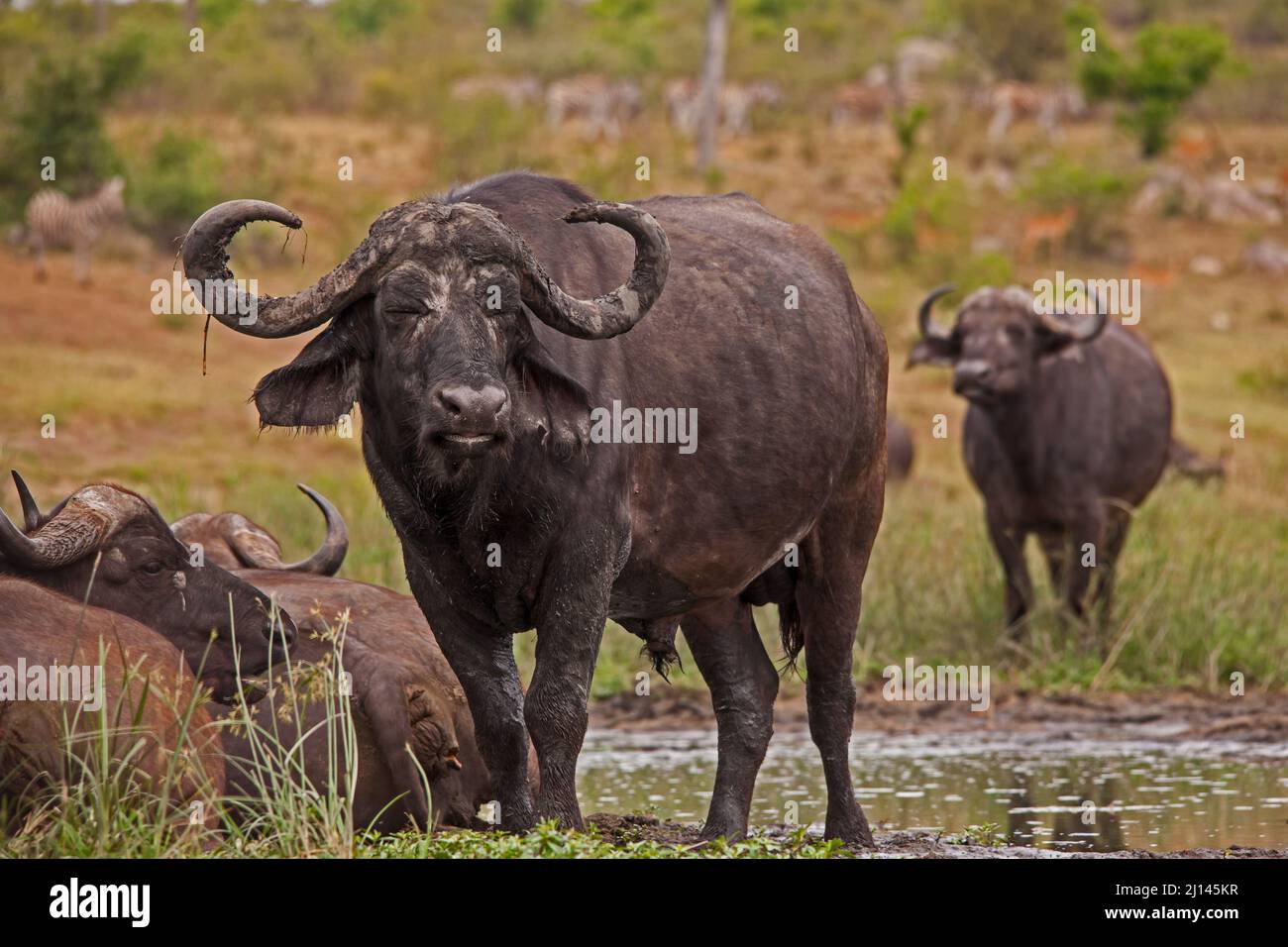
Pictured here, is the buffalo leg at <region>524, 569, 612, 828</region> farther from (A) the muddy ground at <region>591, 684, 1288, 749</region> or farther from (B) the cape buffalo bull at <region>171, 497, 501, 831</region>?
(A) the muddy ground at <region>591, 684, 1288, 749</region>

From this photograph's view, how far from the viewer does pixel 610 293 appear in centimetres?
611

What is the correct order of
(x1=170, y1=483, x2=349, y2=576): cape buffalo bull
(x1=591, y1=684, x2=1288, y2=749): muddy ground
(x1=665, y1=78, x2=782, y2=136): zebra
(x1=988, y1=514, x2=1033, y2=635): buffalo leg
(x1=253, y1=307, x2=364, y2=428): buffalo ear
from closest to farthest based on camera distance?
(x1=253, y1=307, x2=364, y2=428): buffalo ear
(x1=170, y1=483, x2=349, y2=576): cape buffalo bull
(x1=591, y1=684, x2=1288, y2=749): muddy ground
(x1=988, y1=514, x2=1033, y2=635): buffalo leg
(x1=665, y1=78, x2=782, y2=136): zebra

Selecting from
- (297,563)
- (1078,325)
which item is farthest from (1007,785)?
(1078,325)

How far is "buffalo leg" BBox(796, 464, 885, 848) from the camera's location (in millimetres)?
7750

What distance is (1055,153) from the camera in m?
38.3

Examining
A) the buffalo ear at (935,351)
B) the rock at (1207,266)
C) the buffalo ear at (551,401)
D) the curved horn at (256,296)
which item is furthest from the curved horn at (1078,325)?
the rock at (1207,266)

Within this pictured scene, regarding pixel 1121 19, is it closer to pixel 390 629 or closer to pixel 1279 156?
pixel 1279 156

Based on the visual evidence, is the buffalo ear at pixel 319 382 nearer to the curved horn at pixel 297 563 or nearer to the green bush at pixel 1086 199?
the curved horn at pixel 297 563

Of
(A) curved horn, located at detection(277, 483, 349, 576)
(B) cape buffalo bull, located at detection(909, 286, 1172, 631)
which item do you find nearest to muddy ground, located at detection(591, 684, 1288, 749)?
(B) cape buffalo bull, located at detection(909, 286, 1172, 631)

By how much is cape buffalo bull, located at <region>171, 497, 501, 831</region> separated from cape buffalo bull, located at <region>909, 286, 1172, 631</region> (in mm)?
5535

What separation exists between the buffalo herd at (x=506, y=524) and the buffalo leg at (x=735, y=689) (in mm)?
11

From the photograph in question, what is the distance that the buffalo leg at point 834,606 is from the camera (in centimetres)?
775

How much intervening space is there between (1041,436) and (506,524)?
7824 millimetres
